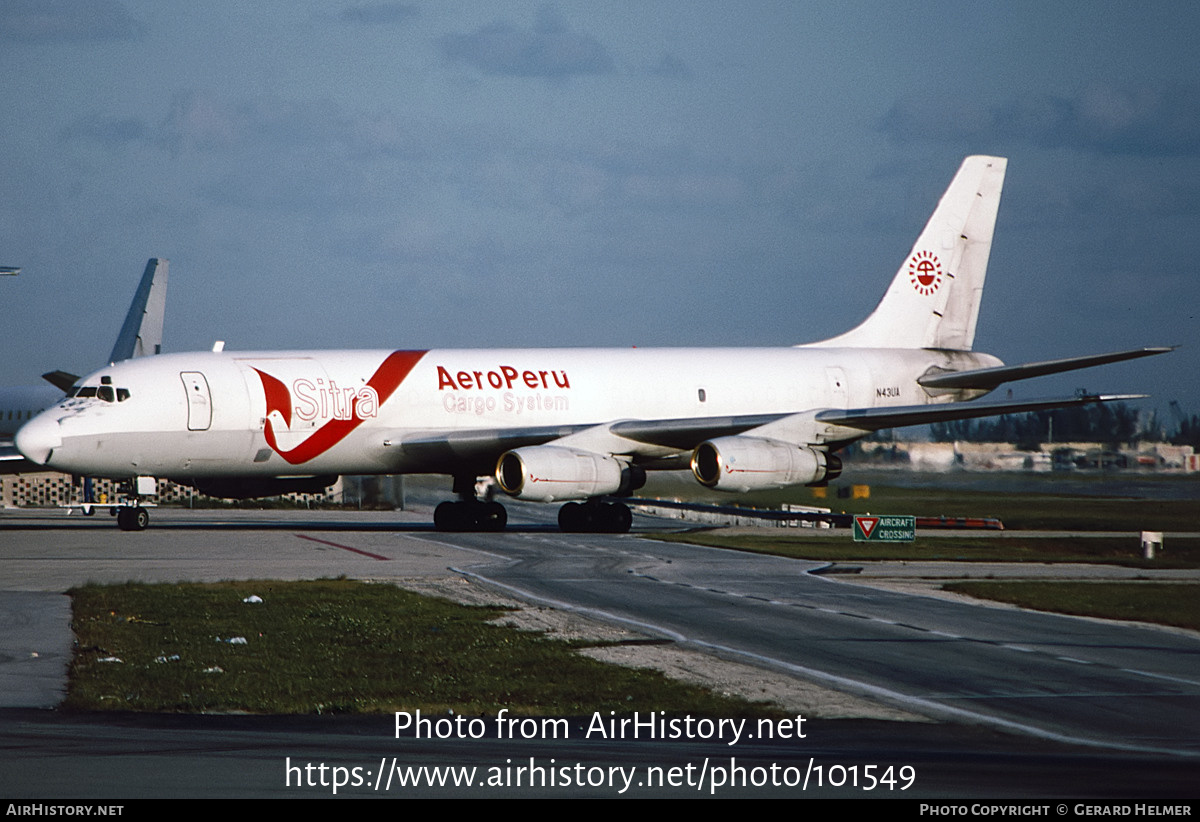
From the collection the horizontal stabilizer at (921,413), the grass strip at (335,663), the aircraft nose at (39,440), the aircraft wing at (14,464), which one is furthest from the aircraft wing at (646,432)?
the grass strip at (335,663)

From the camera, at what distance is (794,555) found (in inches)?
1030

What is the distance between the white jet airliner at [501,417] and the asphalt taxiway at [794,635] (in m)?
1.80

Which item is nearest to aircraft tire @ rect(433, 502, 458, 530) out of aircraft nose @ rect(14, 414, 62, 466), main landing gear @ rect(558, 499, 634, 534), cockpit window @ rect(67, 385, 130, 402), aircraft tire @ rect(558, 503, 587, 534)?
aircraft tire @ rect(558, 503, 587, 534)

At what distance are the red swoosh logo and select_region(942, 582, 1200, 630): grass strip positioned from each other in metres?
15.8

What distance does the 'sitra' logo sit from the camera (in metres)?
40.4

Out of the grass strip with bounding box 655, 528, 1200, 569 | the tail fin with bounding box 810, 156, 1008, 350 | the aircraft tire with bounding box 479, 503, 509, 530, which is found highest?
the tail fin with bounding box 810, 156, 1008, 350

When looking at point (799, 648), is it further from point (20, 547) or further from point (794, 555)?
point (20, 547)

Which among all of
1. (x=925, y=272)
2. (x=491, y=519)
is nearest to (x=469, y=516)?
(x=491, y=519)

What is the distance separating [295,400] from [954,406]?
15.6m

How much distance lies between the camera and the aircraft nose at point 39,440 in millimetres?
29828

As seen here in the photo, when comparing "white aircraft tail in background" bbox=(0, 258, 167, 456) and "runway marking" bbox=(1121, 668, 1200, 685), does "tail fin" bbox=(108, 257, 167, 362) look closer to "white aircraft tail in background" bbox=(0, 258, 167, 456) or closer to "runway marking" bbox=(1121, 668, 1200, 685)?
"white aircraft tail in background" bbox=(0, 258, 167, 456)

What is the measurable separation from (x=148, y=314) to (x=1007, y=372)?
3564cm

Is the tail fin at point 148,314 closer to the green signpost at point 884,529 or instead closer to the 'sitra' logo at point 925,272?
the 'sitra' logo at point 925,272

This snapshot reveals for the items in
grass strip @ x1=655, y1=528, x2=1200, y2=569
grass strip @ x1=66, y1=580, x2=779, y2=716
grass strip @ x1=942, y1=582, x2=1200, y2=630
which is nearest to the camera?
grass strip @ x1=66, y1=580, x2=779, y2=716
